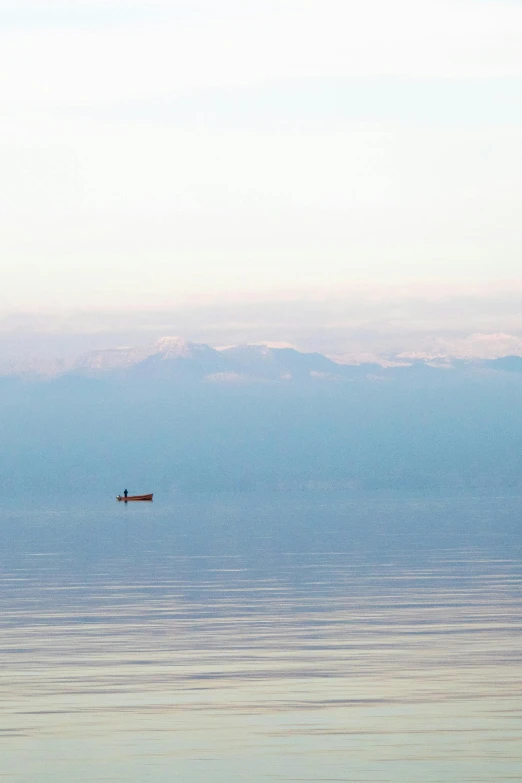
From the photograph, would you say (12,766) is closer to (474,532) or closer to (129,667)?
(129,667)

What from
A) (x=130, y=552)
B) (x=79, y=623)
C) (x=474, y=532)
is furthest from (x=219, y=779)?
(x=474, y=532)

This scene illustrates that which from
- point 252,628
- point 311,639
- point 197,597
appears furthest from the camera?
point 197,597

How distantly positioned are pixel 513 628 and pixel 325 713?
15743mm

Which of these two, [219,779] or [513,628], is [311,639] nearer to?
[513,628]

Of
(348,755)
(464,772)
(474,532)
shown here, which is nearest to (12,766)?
(348,755)

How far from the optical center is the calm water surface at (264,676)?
26.8 metres

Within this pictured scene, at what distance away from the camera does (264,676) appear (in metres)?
36.6

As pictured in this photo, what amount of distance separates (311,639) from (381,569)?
1316 inches

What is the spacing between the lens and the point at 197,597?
6088 centimetres

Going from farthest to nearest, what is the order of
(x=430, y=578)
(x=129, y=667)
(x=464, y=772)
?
1. (x=430, y=578)
2. (x=129, y=667)
3. (x=464, y=772)

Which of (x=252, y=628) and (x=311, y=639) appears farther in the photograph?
(x=252, y=628)

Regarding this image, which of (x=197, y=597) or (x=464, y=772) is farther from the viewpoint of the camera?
(x=197, y=597)

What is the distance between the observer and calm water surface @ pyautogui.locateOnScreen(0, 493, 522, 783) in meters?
26.8

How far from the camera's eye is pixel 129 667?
127ft
